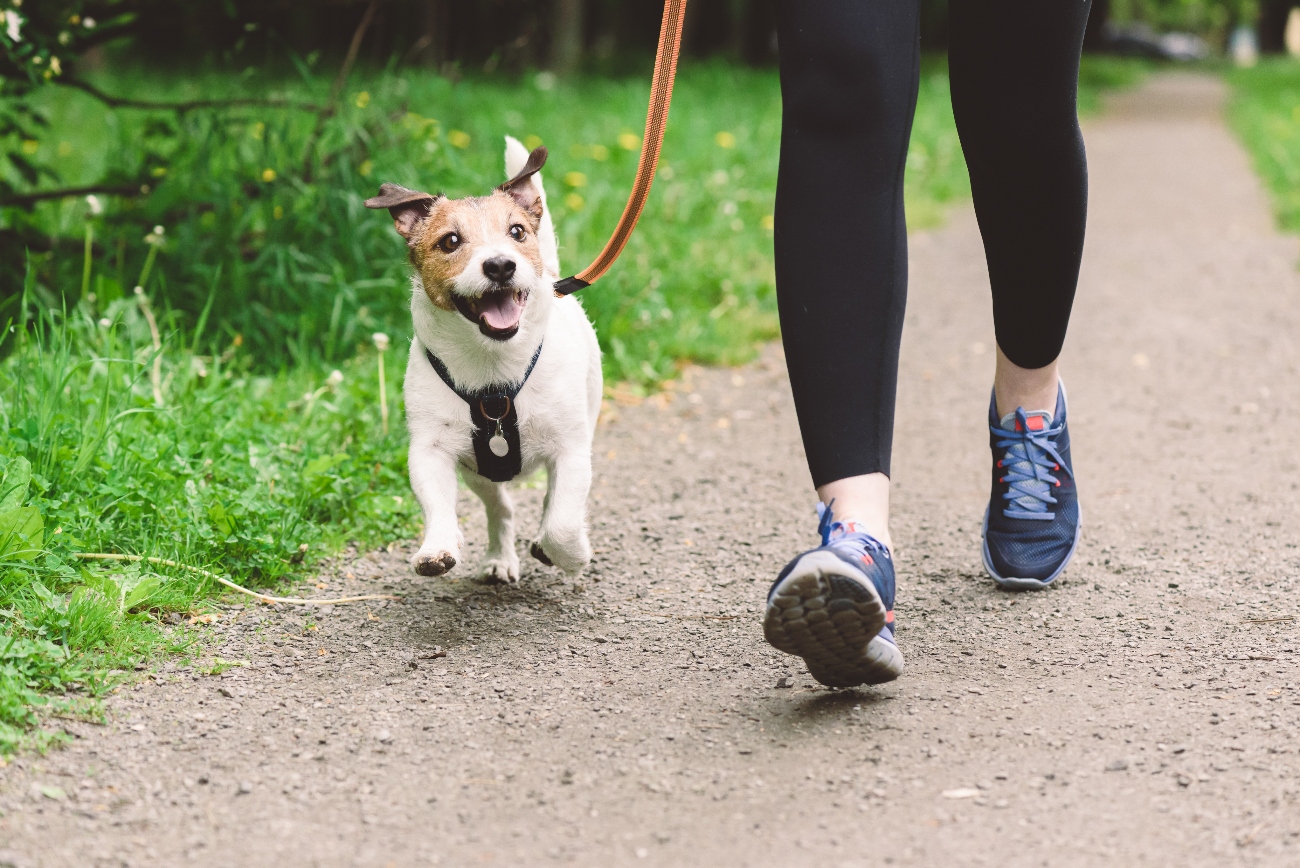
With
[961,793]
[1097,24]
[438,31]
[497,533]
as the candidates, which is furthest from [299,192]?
[1097,24]

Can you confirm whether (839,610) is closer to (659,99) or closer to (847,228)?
(847,228)

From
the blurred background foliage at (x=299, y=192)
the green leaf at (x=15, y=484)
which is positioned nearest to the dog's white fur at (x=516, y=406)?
the green leaf at (x=15, y=484)

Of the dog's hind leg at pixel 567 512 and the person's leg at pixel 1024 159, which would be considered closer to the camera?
the person's leg at pixel 1024 159

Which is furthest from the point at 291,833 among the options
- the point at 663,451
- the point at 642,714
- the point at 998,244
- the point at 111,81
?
the point at 111,81

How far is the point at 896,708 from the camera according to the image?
7.29ft

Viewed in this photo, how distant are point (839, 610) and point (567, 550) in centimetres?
90

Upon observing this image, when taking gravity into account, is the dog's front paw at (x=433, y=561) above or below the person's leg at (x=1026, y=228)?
below

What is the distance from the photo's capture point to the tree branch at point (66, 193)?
426cm

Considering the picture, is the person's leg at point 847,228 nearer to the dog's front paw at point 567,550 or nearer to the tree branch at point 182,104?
the dog's front paw at point 567,550

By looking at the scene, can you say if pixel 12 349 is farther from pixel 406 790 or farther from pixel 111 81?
pixel 111 81

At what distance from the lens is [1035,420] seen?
9.19 feet

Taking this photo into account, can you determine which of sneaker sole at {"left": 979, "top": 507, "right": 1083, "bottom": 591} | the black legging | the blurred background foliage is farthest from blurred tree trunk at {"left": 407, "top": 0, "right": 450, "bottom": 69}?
sneaker sole at {"left": 979, "top": 507, "right": 1083, "bottom": 591}

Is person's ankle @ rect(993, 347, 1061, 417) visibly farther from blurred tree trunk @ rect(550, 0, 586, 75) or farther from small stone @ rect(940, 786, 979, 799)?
blurred tree trunk @ rect(550, 0, 586, 75)

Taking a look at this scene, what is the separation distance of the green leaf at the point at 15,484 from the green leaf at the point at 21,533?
0.03 m
